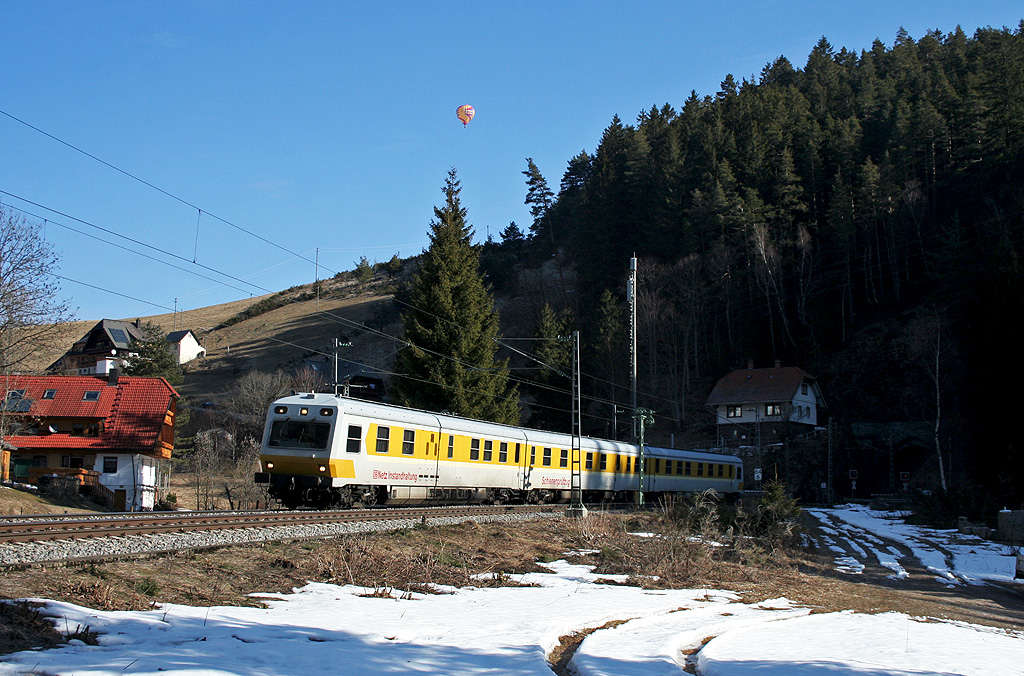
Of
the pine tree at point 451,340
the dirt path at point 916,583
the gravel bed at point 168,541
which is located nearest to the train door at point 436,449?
the gravel bed at point 168,541

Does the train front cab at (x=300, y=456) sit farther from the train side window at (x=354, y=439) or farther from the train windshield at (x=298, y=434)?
the train side window at (x=354, y=439)

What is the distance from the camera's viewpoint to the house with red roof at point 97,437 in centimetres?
4253

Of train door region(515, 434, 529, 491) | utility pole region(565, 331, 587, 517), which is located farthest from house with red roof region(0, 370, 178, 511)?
utility pole region(565, 331, 587, 517)

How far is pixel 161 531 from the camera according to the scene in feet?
43.4

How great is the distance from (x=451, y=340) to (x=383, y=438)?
21.1 metres

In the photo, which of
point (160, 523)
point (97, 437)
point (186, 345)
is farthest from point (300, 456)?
point (186, 345)

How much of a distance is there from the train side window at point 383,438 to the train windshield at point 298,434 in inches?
61.1

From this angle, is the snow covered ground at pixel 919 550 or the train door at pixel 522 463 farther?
the train door at pixel 522 463

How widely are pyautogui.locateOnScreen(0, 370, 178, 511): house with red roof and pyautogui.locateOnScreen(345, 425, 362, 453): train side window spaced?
27.6m

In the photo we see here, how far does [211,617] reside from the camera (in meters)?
8.52

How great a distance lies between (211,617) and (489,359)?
33.4 meters

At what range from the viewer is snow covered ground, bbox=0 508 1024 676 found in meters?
7.13

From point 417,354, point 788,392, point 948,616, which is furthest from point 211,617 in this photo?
point 788,392

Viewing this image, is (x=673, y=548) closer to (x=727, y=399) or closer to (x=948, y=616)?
(x=948, y=616)
